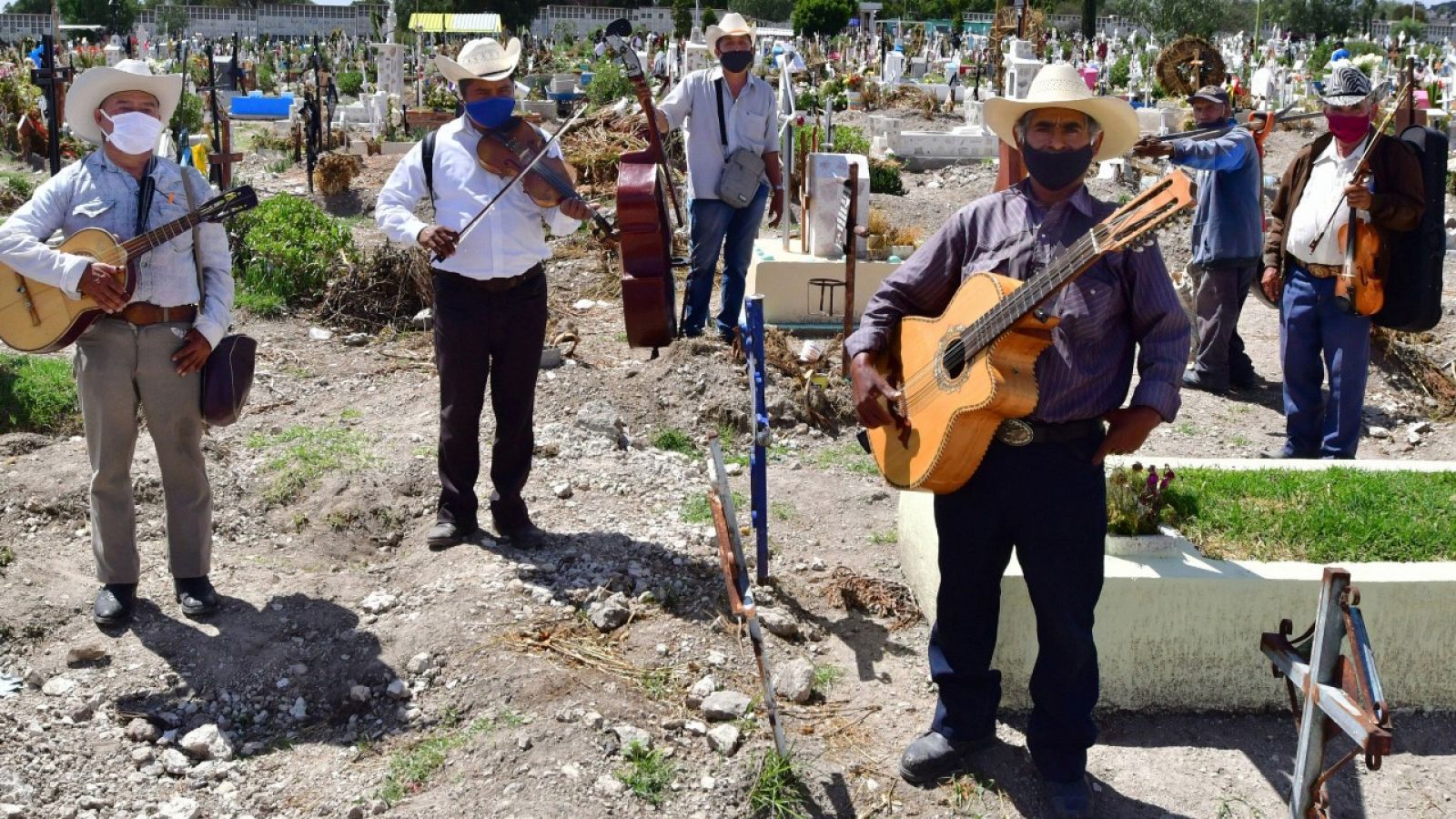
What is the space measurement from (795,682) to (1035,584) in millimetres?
1113

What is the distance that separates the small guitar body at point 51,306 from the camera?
471 cm

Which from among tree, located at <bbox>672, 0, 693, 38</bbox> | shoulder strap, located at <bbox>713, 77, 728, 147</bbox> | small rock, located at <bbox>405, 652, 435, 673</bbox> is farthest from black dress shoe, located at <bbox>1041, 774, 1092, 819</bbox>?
tree, located at <bbox>672, 0, 693, 38</bbox>

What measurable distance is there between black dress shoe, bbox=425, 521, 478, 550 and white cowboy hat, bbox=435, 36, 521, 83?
5.88 ft

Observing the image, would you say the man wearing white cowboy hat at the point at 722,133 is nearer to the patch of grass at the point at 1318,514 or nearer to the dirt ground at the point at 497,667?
the dirt ground at the point at 497,667

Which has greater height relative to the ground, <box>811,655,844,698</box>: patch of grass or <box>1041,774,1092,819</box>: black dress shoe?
<box>1041,774,1092,819</box>: black dress shoe

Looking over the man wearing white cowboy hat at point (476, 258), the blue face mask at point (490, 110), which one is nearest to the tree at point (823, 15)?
the man wearing white cowboy hat at point (476, 258)

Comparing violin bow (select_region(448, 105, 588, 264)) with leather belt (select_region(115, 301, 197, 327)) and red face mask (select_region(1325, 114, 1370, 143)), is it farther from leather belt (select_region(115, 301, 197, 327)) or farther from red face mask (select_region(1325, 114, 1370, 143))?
red face mask (select_region(1325, 114, 1370, 143))

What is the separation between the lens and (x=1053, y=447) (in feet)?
12.5

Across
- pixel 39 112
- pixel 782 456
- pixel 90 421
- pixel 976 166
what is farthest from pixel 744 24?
pixel 39 112

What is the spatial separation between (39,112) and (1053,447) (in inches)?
725

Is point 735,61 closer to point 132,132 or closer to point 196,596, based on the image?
point 132,132

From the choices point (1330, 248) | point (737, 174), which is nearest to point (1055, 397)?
point (1330, 248)

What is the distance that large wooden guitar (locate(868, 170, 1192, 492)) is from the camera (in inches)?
133

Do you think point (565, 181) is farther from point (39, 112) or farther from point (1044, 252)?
point (39, 112)
